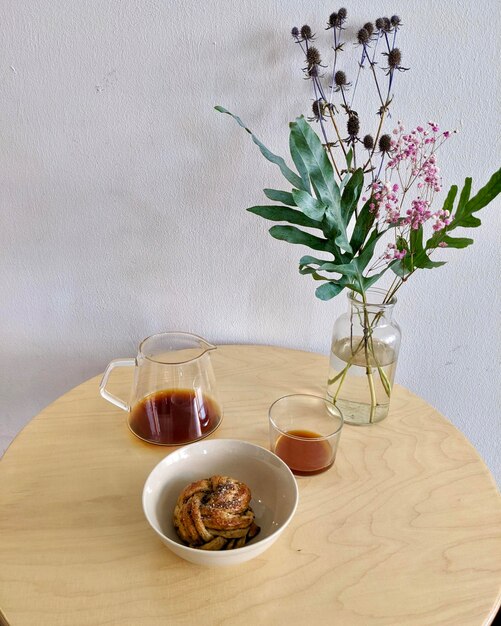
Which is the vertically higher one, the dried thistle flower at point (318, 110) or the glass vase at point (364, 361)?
the dried thistle flower at point (318, 110)

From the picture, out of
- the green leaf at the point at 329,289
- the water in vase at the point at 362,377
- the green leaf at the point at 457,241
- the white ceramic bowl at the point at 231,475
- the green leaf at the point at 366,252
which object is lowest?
the white ceramic bowl at the point at 231,475

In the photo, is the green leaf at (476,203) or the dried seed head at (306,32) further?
the dried seed head at (306,32)

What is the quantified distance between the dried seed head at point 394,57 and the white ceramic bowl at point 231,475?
533 millimetres

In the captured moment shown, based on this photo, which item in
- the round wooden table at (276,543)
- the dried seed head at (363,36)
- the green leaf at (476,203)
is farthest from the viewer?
the dried seed head at (363,36)

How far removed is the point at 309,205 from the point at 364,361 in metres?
0.24

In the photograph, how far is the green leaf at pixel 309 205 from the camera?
0.64 m

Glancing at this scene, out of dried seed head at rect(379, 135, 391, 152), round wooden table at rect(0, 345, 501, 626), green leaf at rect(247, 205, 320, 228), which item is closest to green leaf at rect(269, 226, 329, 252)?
green leaf at rect(247, 205, 320, 228)

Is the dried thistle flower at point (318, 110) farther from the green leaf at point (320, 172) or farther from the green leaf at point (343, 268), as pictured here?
the green leaf at point (343, 268)

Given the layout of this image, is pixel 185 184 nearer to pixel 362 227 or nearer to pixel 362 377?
pixel 362 227

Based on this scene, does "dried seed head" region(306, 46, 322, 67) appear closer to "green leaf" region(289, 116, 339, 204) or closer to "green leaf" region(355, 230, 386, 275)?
"green leaf" region(289, 116, 339, 204)

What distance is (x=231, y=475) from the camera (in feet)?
2.07

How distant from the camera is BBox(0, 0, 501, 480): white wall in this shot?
2.47 ft

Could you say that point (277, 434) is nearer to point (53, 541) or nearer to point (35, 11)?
point (53, 541)

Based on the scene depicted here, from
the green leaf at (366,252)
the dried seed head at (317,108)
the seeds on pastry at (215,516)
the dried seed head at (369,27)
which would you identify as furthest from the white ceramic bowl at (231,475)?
the dried seed head at (369,27)
